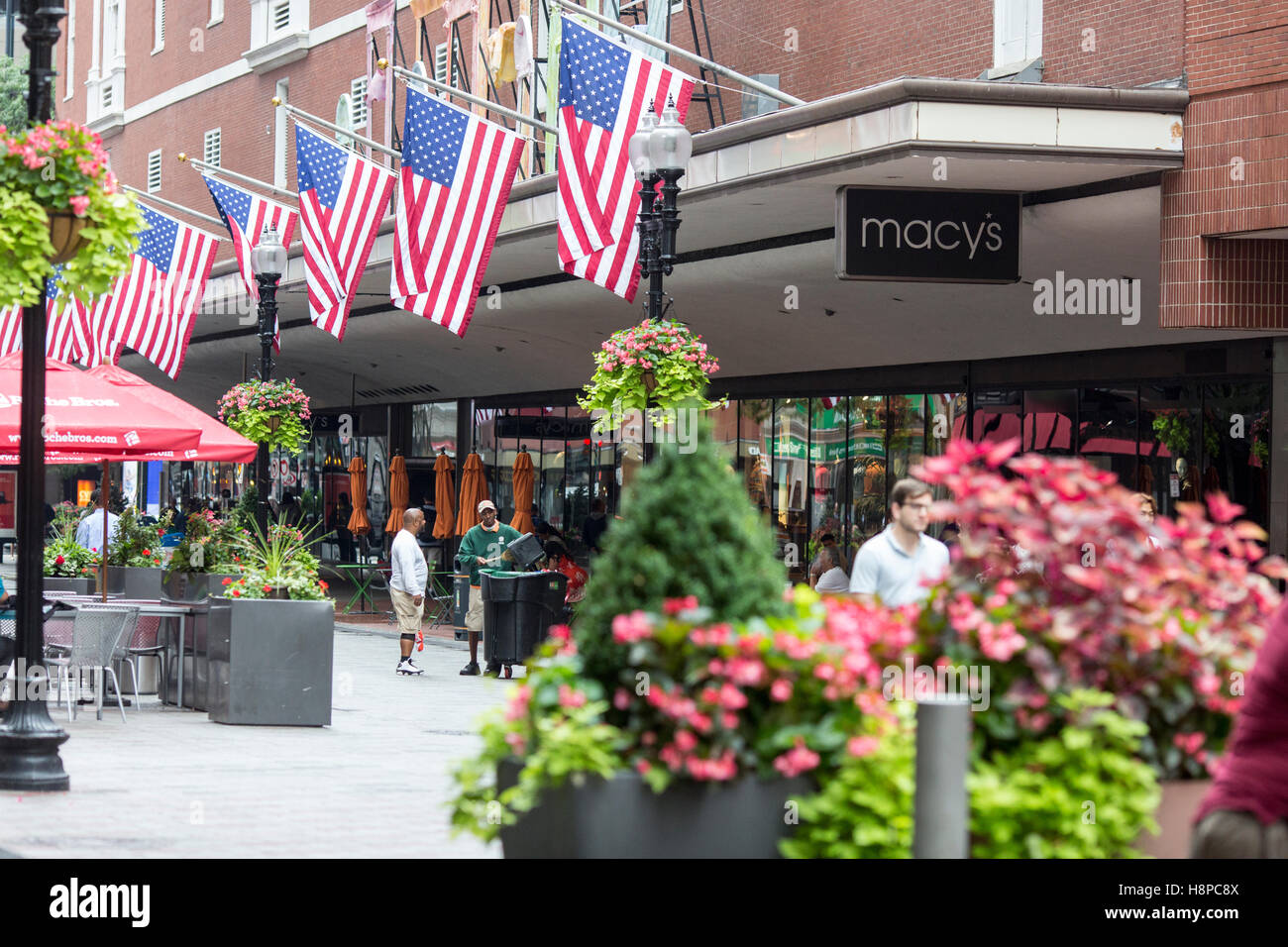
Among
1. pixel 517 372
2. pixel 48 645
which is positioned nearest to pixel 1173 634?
pixel 48 645

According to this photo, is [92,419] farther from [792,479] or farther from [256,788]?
[792,479]

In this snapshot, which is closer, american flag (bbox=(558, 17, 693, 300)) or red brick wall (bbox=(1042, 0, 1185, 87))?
red brick wall (bbox=(1042, 0, 1185, 87))

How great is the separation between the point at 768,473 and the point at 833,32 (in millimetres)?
7038

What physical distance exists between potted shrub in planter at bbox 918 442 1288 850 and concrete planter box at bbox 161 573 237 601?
11559 millimetres

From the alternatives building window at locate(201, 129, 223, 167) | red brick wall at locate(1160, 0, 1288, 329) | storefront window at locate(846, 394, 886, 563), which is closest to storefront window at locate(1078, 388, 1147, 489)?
storefront window at locate(846, 394, 886, 563)

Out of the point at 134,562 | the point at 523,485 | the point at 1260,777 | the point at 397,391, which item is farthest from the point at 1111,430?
the point at 397,391

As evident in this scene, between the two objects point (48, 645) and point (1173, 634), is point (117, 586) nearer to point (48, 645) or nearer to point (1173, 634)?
point (48, 645)

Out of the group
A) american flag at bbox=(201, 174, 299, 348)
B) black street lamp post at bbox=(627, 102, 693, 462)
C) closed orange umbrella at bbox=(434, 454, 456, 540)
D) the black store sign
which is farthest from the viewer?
closed orange umbrella at bbox=(434, 454, 456, 540)

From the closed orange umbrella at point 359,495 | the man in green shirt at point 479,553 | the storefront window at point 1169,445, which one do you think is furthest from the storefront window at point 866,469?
the closed orange umbrella at point 359,495

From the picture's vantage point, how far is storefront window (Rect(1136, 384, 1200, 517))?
17.7 m

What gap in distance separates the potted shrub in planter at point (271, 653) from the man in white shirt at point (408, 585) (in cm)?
478

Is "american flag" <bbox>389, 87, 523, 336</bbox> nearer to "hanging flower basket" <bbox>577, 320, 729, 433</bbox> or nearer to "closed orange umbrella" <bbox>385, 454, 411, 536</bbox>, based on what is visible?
"hanging flower basket" <bbox>577, 320, 729, 433</bbox>

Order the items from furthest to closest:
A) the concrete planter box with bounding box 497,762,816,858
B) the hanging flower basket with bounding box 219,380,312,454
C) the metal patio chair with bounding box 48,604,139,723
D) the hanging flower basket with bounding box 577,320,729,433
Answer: the hanging flower basket with bounding box 219,380,312,454, the hanging flower basket with bounding box 577,320,729,433, the metal patio chair with bounding box 48,604,139,723, the concrete planter box with bounding box 497,762,816,858
